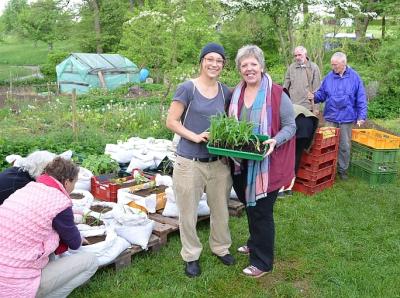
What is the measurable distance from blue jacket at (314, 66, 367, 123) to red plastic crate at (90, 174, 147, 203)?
2920 millimetres

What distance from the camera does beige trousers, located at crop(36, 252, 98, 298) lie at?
2.99 meters

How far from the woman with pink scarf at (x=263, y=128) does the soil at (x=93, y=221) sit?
1.24 meters

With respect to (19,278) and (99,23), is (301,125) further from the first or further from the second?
(99,23)

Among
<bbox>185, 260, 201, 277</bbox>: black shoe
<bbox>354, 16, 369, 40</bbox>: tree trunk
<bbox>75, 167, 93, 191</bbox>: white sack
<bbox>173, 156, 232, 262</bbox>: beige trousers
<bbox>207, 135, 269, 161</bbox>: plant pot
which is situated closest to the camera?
<bbox>207, 135, 269, 161</bbox>: plant pot

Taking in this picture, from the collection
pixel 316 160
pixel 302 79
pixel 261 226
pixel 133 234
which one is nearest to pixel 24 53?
pixel 302 79

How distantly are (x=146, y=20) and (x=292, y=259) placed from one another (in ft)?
58.7

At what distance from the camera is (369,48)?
17.9 meters

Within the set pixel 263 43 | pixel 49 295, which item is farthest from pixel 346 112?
pixel 263 43

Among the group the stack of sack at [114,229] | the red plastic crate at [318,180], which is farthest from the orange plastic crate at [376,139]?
the stack of sack at [114,229]

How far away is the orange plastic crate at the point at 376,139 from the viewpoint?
6.36 meters

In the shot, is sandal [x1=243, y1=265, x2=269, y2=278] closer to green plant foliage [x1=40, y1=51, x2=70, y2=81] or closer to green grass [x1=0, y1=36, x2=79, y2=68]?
green plant foliage [x1=40, y1=51, x2=70, y2=81]

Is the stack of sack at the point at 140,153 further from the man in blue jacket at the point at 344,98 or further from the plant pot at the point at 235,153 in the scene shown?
the plant pot at the point at 235,153

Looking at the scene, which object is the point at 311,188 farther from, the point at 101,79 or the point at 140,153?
the point at 101,79

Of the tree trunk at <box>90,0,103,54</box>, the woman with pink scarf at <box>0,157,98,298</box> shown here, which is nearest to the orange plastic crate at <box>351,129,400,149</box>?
the woman with pink scarf at <box>0,157,98,298</box>
